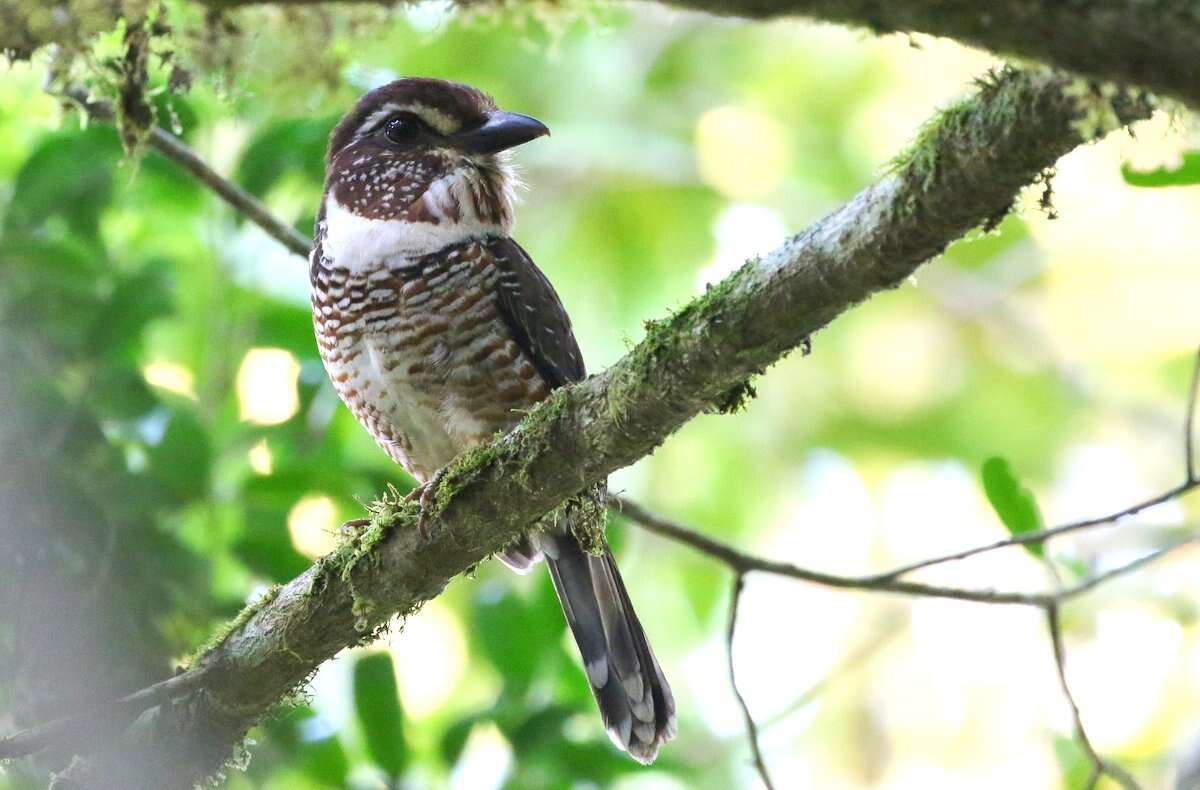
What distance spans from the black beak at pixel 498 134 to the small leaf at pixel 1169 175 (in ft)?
6.62

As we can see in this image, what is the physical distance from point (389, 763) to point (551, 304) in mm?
1392

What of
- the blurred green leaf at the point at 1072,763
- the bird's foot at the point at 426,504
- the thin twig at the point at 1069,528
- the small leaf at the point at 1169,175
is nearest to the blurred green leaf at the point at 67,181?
the bird's foot at the point at 426,504

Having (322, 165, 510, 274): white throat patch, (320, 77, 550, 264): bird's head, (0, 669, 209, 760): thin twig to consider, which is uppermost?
(320, 77, 550, 264): bird's head

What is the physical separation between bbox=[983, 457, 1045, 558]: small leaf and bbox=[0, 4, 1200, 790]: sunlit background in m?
0.81

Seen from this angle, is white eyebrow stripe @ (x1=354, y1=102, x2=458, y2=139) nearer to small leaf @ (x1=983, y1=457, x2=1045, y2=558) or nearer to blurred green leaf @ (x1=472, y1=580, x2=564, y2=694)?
blurred green leaf @ (x1=472, y1=580, x2=564, y2=694)

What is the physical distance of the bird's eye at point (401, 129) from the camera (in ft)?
13.7

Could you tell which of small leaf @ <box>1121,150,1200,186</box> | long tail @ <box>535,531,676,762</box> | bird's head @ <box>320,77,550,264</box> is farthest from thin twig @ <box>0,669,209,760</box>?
small leaf @ <box>1121,150,1200,186</box>

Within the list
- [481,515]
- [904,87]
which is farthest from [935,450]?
[481,515]

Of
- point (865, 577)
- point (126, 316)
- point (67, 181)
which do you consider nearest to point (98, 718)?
point (126, 316)

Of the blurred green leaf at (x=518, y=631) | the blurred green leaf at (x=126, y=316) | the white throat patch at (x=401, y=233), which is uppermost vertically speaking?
the white throat patch at (x=401, y=233)

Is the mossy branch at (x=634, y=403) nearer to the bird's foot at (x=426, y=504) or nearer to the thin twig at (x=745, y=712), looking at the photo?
the bird's foot at (x=426, y=504)

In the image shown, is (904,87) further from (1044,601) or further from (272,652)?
(272,652)

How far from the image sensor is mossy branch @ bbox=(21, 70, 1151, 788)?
6.47 ft

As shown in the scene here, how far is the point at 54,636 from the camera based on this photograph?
3.26 meters
